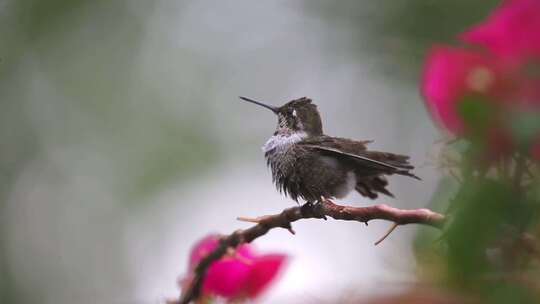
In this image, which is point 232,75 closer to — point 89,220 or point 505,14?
point 89,220

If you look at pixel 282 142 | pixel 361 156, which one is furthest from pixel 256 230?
pixel 282 142

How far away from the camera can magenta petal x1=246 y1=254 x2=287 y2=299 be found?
1442 mm

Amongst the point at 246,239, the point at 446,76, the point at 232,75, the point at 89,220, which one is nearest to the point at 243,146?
the point at 232,75

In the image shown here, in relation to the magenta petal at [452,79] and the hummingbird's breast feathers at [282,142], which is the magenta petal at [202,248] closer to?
the magenta petal at [452,79]

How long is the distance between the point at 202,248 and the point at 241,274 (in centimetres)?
22

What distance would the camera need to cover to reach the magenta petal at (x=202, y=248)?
1.71m

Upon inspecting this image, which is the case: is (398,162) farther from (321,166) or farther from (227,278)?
(227,278)

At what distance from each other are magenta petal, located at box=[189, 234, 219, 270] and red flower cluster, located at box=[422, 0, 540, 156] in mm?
943

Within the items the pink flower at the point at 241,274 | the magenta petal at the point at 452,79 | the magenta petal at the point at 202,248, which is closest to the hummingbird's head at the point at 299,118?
the magenta petal at the point at 202,248

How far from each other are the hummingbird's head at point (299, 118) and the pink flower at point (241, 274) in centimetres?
200

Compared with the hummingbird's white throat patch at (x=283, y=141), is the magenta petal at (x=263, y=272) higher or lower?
lower

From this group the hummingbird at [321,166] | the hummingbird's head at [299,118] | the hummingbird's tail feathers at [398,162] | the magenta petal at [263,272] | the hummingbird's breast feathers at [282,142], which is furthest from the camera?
the hummingbird's head at [299,118]

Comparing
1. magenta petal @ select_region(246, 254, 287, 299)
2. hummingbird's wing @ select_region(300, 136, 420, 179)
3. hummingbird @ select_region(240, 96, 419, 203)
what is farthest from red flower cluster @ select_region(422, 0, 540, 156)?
hummingbird @ select_region(240, 96, 419, 203)

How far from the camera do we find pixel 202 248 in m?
1.74
